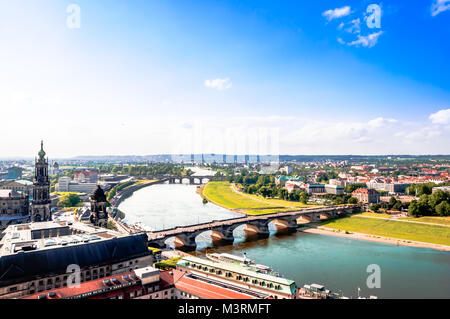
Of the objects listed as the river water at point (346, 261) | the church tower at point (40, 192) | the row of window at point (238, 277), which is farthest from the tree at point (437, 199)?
the church tower at point (40, 192)

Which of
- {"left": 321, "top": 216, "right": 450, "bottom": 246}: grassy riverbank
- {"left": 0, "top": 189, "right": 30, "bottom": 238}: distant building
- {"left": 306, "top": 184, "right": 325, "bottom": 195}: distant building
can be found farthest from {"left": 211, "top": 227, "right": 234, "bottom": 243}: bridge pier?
{"left": 306, "top": 184, "right": 325, "bottom": 195}: distant building

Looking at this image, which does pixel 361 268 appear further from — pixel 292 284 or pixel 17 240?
pixel 17 240

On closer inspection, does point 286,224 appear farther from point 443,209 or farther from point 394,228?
point 443,209

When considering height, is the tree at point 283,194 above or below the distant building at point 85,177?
below

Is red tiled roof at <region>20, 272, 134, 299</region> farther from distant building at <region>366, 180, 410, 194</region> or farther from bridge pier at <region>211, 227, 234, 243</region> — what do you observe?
distant building at <region>366, 180, 410, 194</region>

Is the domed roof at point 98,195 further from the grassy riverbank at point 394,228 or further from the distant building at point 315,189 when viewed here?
the distant building at point 315,189
